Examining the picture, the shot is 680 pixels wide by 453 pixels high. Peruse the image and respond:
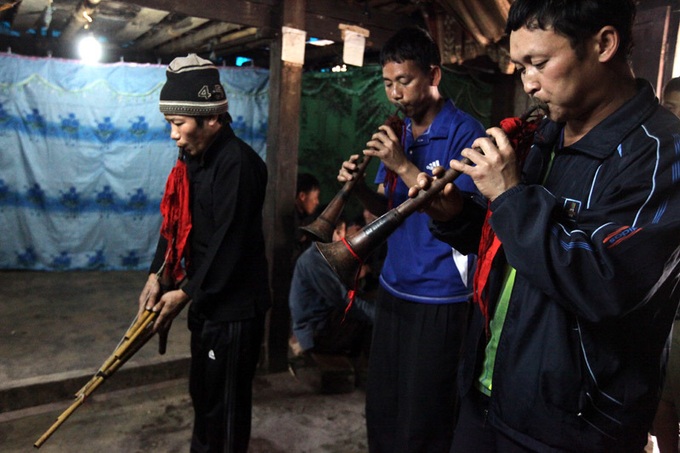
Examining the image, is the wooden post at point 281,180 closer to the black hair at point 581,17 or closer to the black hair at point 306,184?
the black hair at point 306,184

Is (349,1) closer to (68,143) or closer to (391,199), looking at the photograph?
(391,199)

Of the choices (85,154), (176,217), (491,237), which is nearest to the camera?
(491,237)

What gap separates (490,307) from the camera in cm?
208

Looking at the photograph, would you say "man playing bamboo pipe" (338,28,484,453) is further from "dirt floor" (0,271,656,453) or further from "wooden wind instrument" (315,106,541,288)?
"dirt floor" (0,271,656,453)

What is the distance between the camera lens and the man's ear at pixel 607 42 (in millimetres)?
1664

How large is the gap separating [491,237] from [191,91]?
2159mm

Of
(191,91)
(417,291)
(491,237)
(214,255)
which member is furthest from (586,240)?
(191,91)

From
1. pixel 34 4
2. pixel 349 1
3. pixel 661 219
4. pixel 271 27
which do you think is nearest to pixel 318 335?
pixel 271 27

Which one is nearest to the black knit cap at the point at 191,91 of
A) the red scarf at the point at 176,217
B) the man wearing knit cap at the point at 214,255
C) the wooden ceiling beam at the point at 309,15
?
the man wearing knit cap at the point at 214,255

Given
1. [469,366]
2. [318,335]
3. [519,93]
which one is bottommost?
[318,335]

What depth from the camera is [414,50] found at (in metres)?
3.13

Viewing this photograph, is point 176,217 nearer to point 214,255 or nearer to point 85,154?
point 214,255

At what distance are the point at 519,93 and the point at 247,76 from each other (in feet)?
14.7

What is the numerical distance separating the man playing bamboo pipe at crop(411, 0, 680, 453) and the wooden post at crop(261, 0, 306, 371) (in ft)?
12.6
